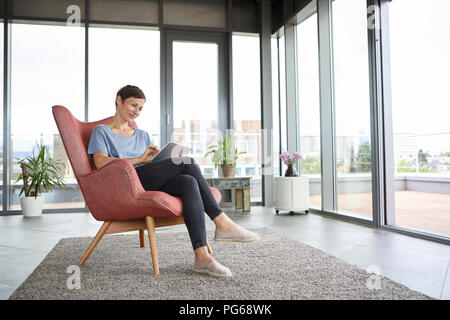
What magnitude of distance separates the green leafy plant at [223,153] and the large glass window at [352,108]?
1.45 m

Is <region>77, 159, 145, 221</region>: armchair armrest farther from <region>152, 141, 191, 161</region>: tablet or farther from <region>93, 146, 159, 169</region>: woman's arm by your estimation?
<region>152, 141, 191, 161</region>: tablet

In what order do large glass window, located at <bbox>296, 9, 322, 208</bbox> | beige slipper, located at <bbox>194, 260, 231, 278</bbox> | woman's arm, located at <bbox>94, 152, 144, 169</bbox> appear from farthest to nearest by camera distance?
large glass window, located at <bbox>296, 9, 322, 208</bbox>
woman's arm, located at <bbox>94, 152, 144, 169</bbox>
beige slipper, located at <bbox>194, 260, 231, 278</bbox>

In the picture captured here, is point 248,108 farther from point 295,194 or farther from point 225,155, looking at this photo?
Answer: point 295,194

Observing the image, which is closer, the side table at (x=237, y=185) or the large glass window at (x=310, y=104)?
the large glass window at (x=310, y=104)

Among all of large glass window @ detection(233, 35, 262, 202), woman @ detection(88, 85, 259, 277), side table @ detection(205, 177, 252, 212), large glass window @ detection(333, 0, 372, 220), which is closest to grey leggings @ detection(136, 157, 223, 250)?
woman @ detection(88, 85, 259, 277)

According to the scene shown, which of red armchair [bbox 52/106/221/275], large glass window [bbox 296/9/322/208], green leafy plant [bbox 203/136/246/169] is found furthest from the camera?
green leafy plant [bbox 203/136/246/169]

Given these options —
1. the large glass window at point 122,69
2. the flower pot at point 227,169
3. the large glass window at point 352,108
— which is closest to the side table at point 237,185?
the flower pot at point 227,169

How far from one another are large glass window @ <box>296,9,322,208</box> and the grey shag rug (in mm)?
1950

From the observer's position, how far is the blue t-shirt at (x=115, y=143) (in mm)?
2059

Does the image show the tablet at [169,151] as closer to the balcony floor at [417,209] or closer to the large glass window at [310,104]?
the balcony floor at [417,209]

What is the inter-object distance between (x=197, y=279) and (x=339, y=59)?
297 centimetres

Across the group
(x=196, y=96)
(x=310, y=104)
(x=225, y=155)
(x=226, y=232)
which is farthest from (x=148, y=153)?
(x=196, y=96)

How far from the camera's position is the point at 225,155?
481cm

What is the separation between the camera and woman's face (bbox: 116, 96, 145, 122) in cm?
220
